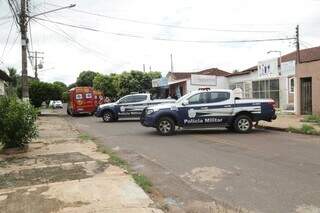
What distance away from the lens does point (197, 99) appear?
A: 18578mm

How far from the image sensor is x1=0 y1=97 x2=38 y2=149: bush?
13328 mm

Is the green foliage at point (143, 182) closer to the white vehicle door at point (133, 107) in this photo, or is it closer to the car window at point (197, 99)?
the car window at point (197, 99)

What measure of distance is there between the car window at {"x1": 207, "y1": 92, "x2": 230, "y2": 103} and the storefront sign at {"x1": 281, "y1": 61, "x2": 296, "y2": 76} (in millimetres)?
11506

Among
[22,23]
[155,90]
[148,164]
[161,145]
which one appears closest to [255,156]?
[148,164]

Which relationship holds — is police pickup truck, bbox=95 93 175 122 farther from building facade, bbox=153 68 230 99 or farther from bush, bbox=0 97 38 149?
bush, bbox=0 97 38 149

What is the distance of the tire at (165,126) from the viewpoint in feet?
60.4

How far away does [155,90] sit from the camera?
190ft

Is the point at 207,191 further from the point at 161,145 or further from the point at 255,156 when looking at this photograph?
the point at 161,145

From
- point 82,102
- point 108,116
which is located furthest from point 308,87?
point 82,102

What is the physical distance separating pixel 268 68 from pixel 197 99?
52.4ft

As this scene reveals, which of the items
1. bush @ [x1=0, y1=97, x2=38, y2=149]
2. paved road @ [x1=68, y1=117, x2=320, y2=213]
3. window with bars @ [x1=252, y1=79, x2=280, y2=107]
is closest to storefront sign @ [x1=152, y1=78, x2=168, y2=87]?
window with bars @ [x1=252, y1=79, x2=280, y2=107]

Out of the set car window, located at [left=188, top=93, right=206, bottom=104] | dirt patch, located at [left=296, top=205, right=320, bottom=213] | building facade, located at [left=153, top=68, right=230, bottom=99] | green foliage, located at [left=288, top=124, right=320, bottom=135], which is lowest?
dirt patch, located at [left=296, top=205, right=320, bottom=213]

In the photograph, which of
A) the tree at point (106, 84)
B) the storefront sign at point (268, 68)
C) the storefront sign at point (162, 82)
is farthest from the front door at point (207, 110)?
the tree at point (106, 84)

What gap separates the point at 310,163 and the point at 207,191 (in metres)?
3.62
